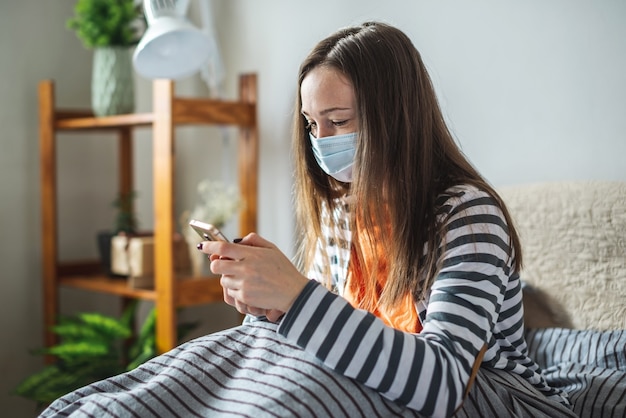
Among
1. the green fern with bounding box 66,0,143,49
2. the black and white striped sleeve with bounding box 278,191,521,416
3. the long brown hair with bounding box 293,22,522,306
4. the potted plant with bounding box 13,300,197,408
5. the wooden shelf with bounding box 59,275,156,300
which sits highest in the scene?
the green fern with bounding box 66,0,143,49

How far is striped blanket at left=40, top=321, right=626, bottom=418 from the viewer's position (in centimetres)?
90

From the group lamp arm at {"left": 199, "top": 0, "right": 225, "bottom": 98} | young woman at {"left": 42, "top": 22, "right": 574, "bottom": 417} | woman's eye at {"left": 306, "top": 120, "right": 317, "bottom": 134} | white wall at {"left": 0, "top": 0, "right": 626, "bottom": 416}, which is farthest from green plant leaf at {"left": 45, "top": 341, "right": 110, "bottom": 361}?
woman's eye at {"left": 306, "top": 120, "right": 317, "bottom": 134}

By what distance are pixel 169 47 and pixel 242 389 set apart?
112cm

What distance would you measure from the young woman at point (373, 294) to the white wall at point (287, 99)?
22.2 inches

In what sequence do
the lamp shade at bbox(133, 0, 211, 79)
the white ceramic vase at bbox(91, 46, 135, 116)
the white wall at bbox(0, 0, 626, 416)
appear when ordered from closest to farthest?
1. the white wall at bbox(0, 0, 626, 416)
2. the lamp shade at bbox(133, 0, 211, 79)
3. the white ceramic vase at bbox(91, 46, 135, 116)

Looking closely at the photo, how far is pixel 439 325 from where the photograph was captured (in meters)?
0.97

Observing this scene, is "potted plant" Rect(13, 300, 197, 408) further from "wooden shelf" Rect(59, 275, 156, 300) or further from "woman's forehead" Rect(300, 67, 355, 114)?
"woman's forehead" Rect(300, 67, 355, 114)

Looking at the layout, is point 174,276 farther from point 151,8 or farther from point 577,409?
point 577,409

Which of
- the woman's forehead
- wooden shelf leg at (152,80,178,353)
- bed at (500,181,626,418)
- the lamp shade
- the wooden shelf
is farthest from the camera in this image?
the wooden shelf

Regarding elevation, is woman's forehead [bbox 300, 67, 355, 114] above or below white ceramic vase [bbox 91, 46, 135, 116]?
below

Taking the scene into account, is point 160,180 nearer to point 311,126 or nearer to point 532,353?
point 311,126

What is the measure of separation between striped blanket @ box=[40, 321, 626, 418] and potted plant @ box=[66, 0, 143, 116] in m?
1.38

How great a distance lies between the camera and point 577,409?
116 cm

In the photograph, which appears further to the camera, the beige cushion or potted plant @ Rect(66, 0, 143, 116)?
potted plant @ Rect(66, 0, 143, 116)
